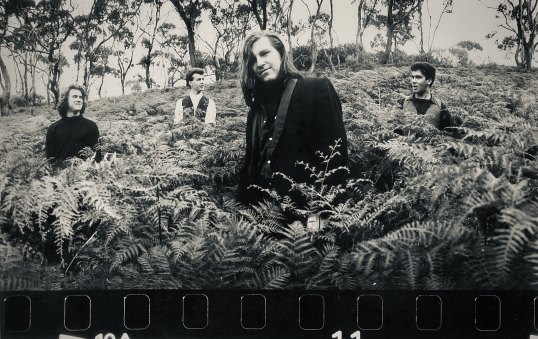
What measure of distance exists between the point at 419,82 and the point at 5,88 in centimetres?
250

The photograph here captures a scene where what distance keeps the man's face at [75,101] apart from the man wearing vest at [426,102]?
198cm

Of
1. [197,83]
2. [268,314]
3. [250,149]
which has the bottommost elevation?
[268,314]

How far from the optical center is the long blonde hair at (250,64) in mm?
2445

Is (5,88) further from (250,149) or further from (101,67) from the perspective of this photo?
(250,149)

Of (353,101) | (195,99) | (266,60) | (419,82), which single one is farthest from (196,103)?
(419,82)

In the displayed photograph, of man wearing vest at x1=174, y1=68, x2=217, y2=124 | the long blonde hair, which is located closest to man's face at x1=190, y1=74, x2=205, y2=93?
man wearing vest at x1=174, y1=68, x2=217, y2=124

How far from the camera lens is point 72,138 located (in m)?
2.51

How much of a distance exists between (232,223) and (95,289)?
80cm

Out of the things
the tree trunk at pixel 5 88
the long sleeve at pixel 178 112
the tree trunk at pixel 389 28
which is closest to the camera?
the tree trunk at pixel 5 88

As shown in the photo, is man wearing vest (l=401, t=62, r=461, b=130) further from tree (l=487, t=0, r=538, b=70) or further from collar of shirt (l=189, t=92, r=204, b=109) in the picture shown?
collar of shirt (l=189, t=92, r=204, b=109)

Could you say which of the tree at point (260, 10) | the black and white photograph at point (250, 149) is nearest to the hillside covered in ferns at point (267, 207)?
the black and white photograph at point (250, 149)

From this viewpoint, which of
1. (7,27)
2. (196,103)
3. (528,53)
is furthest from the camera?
(196,103)

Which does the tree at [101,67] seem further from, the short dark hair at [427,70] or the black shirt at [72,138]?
the short dark hair at [427,70]

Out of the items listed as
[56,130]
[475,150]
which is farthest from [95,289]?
[475,150]
